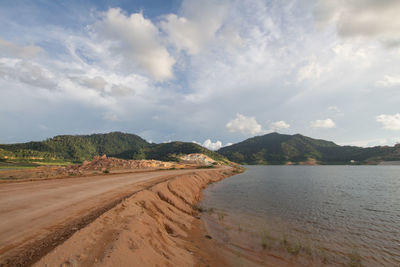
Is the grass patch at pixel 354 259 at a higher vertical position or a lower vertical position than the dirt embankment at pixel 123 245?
lower

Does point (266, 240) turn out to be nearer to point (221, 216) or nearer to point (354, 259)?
point (354, 259)

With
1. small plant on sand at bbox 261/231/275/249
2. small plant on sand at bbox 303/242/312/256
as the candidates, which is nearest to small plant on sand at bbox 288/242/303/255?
small plant on sand at bbox 303/242/312/256

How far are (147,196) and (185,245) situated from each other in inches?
286

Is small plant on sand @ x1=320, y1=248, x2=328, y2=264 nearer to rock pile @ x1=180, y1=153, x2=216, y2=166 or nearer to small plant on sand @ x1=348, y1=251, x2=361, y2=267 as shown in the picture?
small plant on sand @ x1=348, y1=251, x2=361, y2=267

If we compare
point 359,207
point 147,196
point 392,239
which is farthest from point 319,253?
point 359,207

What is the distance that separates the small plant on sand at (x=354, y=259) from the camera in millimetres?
10562

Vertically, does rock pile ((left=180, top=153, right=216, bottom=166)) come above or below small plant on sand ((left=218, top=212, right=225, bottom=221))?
above

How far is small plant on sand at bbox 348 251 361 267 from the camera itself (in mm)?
10562

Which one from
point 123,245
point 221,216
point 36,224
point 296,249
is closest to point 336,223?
point 296,249

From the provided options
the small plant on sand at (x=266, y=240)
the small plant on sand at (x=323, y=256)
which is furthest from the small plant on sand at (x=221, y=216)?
the small plant on sand at (x=323, y=256)

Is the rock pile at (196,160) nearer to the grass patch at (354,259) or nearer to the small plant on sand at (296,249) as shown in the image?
the small plant on sand at (296,249)

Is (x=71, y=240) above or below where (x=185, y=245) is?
above

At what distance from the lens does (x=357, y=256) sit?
11.4 metres

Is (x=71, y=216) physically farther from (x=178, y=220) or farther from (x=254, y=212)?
(x=254, y=212)
